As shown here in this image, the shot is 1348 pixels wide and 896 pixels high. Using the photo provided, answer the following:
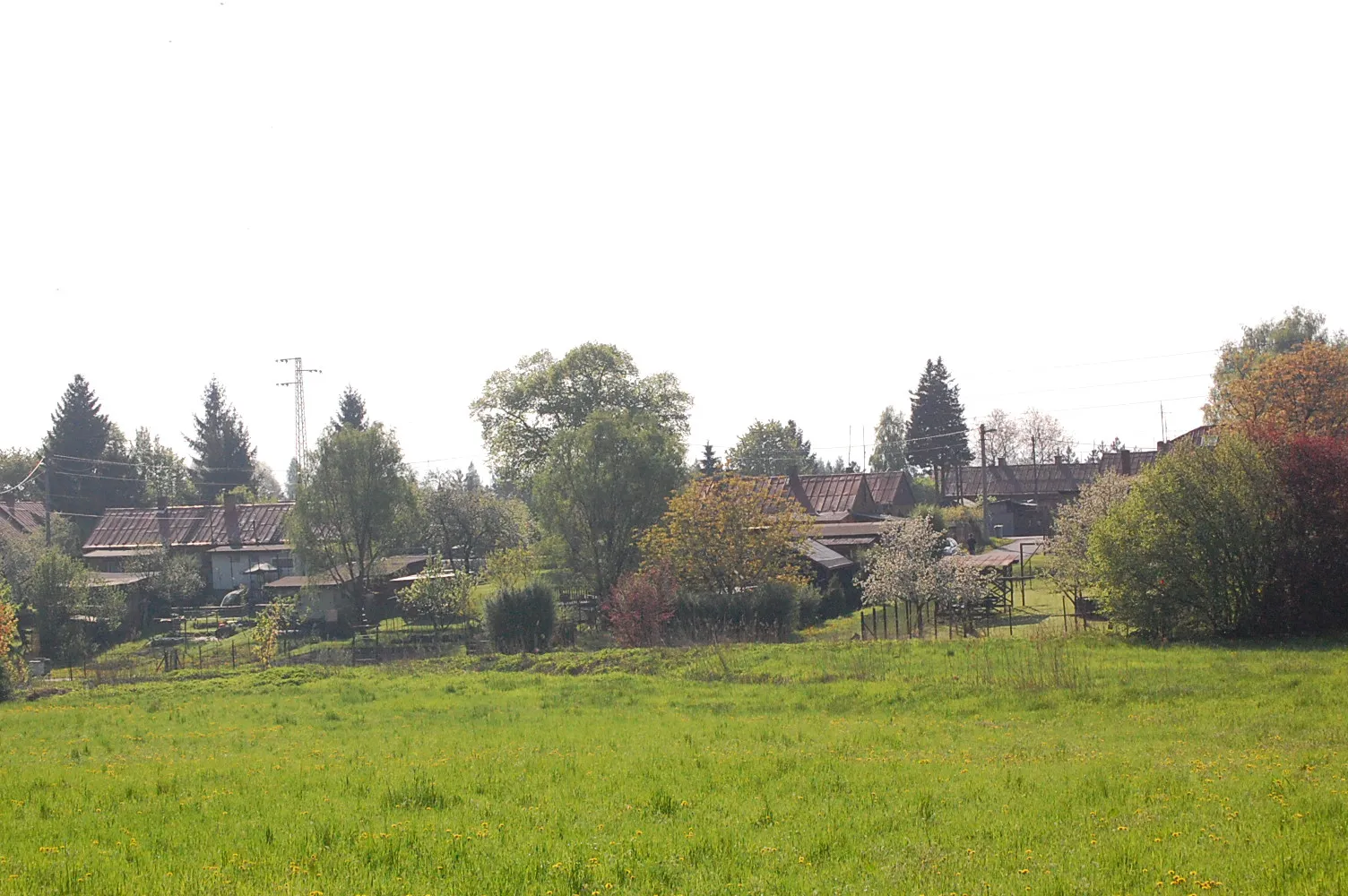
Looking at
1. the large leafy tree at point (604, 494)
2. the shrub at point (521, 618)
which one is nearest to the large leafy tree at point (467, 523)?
the large leafy tree at point (604, 494)

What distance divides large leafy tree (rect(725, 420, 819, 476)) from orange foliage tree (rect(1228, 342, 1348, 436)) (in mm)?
67553

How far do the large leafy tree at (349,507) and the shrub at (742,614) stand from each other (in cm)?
2504

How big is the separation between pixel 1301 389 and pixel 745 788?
57492 millimetres

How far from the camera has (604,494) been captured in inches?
2074

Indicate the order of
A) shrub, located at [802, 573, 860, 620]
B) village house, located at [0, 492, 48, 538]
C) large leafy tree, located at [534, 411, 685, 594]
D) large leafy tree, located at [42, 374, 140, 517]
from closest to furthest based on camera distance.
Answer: shrub, located at [802, 573, 860, 620] < large leafy tree, located at [534, 411, 685, 594] < village house, located at [0, 492, 48, 538] < large leafy tree, located at [42, 374, 140, 517]

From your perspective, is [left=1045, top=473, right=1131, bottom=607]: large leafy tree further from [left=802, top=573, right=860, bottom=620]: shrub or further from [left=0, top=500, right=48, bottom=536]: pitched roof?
[left=0, top=500, right=48, bottom=536]: pitched roof

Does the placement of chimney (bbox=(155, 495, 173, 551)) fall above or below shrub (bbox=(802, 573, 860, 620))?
above

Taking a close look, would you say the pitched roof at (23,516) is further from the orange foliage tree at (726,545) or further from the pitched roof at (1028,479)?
the pitched roof at (1028,479)

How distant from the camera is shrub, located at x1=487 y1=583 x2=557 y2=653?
41375 mm

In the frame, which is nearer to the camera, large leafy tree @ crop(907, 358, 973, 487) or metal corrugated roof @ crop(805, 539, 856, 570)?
metal corrugated roof @ crop(805, 539, 856, 570)

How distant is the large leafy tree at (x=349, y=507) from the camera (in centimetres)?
5856

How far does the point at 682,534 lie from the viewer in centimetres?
4556

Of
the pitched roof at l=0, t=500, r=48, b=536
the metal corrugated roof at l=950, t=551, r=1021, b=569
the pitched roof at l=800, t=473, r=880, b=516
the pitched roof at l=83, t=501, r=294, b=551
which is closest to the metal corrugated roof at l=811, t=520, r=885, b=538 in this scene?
the pitched roof at l=800, t=473, r=880, b=516

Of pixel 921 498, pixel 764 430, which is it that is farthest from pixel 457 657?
pixel 764 430
